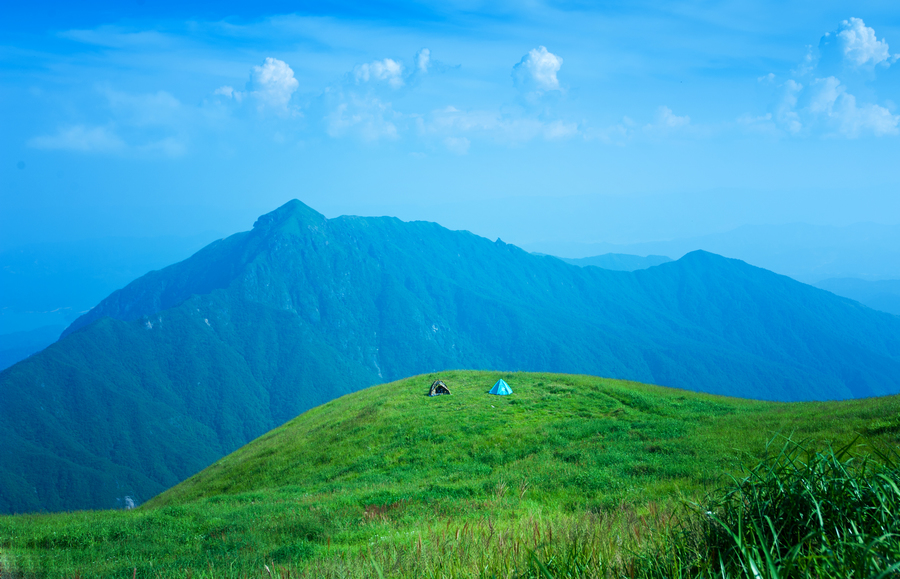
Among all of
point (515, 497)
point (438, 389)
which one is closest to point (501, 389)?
point (438, 389)

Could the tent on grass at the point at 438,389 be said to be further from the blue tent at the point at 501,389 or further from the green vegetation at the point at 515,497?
the blue tent at the point at 501,389

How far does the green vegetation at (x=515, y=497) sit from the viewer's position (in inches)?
158

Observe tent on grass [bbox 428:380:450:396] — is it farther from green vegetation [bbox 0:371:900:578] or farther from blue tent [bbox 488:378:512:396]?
blue tent [bbox 488:378:512:396]

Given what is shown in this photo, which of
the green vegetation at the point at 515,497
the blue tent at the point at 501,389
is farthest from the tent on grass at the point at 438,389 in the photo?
the blue tent at the point at 501,389

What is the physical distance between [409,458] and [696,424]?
531 inches

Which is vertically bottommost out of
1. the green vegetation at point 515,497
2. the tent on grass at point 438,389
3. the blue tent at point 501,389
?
the green vegetation at point 515,497

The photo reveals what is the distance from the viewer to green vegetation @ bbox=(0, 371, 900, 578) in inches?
158

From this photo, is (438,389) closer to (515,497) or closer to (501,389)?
(501,389)

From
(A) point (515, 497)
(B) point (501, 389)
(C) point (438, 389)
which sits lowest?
(A) point (515, 497)

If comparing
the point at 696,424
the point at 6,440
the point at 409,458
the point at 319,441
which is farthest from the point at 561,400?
the point at 6,440

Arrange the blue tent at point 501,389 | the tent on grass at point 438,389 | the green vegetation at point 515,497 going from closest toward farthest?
the green vegetation at point 515,497 < the blue tent at point 501,389 < the tent on grass at point 438,389

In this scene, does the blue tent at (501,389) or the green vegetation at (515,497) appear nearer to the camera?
the green vegetation at (515,497)

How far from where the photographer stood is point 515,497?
12812 millimetres

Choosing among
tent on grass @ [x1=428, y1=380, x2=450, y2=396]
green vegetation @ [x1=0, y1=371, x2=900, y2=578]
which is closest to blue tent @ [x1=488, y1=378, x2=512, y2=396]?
green vegetation @ [x1=0, y1=371, x2=900, y2=578]
